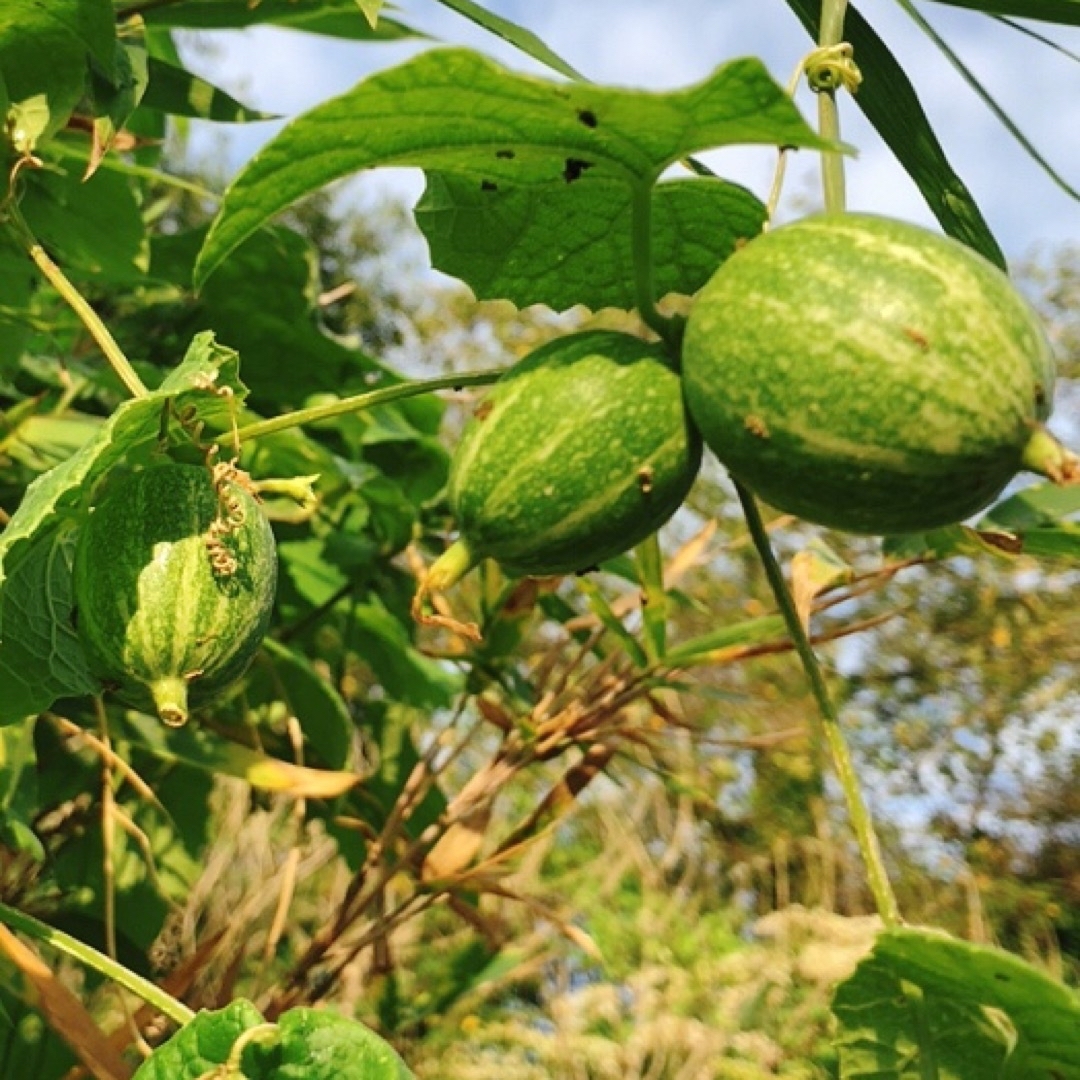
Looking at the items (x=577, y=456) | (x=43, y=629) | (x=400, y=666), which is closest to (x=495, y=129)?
(x=577, y=456)

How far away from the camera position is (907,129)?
2.92 ft

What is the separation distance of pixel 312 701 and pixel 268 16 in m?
0.68

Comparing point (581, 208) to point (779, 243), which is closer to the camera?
point (779, 243)

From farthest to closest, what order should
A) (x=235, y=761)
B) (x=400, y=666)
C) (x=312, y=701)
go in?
(x=400, y=666)
(x=312, y=701)
(x=235, y=761)

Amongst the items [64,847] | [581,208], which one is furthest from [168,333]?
[581,208]

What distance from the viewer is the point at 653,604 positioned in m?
1.12

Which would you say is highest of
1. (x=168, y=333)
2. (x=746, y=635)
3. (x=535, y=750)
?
(x=168, y=333)

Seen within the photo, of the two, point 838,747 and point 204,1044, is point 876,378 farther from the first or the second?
point 204,1044

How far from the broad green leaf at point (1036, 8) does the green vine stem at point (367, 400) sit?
0.45 meters

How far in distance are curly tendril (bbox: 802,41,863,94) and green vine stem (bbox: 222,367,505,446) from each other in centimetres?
22

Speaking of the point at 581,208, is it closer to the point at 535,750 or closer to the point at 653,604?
the point at 653,604

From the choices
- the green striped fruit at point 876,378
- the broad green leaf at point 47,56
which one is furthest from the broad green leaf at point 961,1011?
the broad green leaf at point 47,56

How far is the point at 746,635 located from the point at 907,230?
635 mm

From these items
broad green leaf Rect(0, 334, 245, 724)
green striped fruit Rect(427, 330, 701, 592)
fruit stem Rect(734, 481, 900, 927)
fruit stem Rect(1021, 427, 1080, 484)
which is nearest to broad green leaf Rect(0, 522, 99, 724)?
broad green leaf Rect(0, 334, 245, 724)
